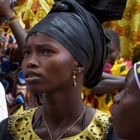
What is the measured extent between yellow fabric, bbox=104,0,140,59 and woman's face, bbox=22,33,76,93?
11.5 feet

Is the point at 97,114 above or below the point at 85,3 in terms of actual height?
below

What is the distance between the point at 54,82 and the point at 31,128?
320 millimetres

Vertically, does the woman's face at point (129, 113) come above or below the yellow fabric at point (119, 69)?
above

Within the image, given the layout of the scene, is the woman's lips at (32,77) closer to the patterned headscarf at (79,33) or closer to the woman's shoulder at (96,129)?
the patterned headscarf at (79,33)

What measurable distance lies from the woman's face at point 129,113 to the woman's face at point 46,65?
0.48 metres

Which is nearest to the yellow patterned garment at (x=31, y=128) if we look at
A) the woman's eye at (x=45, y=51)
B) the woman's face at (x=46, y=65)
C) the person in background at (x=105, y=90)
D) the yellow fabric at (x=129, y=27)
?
the woman's face at (x=46, y=65)

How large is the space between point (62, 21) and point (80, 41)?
142mm

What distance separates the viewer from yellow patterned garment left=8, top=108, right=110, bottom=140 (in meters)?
2.50

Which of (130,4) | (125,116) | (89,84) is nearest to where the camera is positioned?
(125,116)

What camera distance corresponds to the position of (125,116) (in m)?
1.97

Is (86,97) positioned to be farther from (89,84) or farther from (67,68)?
(67,68)

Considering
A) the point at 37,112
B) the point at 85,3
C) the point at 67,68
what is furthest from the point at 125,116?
the point at 85,3

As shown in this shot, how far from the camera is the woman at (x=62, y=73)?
2410 mm

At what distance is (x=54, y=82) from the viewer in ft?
7.88
